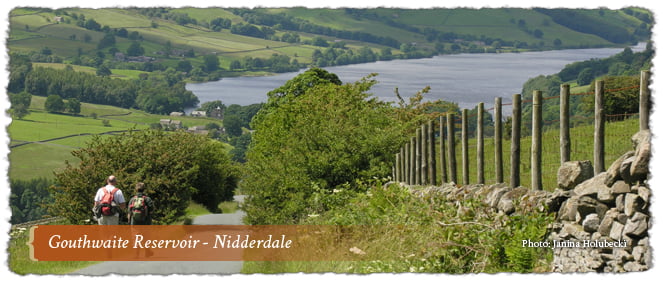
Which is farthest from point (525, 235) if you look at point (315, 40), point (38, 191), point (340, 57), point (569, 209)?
point (315, 40)

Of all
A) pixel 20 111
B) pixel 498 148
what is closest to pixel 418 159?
pixel 498 148

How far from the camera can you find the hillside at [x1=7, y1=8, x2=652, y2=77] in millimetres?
134125

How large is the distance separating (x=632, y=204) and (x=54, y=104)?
112832 millimetres

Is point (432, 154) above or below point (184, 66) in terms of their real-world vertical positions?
above

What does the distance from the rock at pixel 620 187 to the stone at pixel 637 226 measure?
1.30ft

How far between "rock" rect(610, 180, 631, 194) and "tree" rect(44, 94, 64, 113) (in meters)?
110

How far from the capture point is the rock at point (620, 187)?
26.8 ft

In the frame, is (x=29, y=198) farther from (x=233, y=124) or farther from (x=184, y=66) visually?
(x=184, y=66)

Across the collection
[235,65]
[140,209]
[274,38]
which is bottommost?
[235,65]

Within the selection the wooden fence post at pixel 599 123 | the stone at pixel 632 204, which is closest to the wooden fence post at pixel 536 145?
the wooden fence post at pixel 599 123

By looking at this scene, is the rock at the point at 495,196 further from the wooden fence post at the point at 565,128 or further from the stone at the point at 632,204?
the stone at the point at 632,204

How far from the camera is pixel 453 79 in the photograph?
8419 cm

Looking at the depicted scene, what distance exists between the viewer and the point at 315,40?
157500mm

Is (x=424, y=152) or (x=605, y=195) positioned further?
(x=424, y=152)
